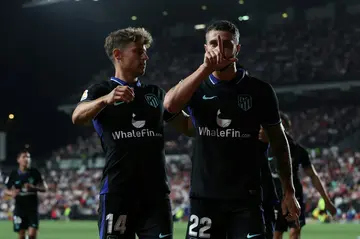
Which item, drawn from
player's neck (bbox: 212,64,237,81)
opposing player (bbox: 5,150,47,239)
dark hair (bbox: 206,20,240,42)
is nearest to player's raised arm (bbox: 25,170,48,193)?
opposing player (bbox: 5,150,47,239)

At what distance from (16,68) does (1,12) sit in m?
4.12

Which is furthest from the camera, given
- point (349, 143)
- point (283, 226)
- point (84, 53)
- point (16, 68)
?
point (84, 53)

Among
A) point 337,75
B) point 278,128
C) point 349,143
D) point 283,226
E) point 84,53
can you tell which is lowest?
point 283,226

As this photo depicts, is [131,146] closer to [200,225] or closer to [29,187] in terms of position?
[200,225]

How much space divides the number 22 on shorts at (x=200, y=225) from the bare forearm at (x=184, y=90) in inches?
31.4

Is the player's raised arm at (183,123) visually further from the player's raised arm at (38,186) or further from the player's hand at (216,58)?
the player's raised arm at (38,186)

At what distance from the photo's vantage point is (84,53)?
45.8 meters

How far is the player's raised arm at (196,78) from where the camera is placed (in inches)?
180

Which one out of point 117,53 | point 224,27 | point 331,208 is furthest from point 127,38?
point 331,208

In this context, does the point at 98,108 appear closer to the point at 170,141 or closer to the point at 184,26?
the point at 170,141

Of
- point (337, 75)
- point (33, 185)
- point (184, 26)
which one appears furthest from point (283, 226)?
point (184, 26)

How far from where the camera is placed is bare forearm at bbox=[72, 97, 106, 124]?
17.9 ft

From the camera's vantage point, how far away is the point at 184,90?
15.9 feet

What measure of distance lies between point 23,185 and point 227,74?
11.3m
